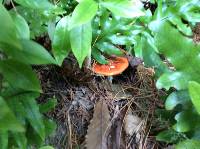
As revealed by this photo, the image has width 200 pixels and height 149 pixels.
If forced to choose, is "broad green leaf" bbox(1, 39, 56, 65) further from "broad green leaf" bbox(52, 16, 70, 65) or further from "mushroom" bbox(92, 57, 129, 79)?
"mushroom" bbox(92, 57, 129, 79)

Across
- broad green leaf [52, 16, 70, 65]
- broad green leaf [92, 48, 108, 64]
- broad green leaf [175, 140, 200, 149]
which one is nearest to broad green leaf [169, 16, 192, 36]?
broad green leaf [92, 48, 108, 64]

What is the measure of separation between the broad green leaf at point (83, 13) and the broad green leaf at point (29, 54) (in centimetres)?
13

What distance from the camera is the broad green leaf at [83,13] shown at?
1117 millimetres

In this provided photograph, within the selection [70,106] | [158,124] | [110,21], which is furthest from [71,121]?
[110,21]

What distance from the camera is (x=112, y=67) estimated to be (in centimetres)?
→ 204

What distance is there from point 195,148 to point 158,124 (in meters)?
0.40

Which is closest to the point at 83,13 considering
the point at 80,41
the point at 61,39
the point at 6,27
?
the point at 80,41

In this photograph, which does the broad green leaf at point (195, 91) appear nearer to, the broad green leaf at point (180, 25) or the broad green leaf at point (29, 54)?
the broad green leaf at point (29, 54)

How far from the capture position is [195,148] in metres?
1.50

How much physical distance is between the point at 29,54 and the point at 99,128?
794 mm

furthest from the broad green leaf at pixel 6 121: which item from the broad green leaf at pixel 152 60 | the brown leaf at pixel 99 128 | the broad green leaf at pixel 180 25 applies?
the broad green leaf at pixel 180 25

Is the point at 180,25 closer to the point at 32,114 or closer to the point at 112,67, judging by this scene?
the point at 112,67

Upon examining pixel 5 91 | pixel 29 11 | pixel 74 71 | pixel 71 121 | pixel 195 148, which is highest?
pixel 29 11

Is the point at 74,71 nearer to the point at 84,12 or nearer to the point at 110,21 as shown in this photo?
the point at 110,21
